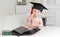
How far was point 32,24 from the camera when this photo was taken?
41.7 inches

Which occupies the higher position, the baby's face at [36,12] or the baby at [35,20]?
the baby's face at [36,12]

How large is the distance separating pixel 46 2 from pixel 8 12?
557 millimetres

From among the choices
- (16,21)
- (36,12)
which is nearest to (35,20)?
(36,12)

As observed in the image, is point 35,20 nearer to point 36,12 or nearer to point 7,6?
point 36,12

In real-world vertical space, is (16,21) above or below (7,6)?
below

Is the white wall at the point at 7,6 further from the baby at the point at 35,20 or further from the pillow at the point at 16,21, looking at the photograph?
the baby at the point at 35,20

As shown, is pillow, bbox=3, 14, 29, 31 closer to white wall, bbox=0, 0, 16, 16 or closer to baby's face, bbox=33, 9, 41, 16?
baby's face, bbox=33, 9, 41, 16

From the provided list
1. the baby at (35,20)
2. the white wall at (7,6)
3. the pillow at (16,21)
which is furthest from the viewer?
the white wall at (7,6)

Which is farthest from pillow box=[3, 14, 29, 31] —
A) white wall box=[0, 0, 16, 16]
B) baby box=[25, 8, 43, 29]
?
white wall box=[0, 0, 16, 16]

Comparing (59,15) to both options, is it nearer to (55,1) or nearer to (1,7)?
(55,1)

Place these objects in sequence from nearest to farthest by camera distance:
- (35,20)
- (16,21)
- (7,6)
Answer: (35,20), (16,21), (7,6)

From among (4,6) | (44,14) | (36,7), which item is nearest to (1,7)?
(4,6)

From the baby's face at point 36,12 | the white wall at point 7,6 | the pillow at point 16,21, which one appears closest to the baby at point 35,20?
the baby's face at point 36,12

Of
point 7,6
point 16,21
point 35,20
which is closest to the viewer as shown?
point 35,20
